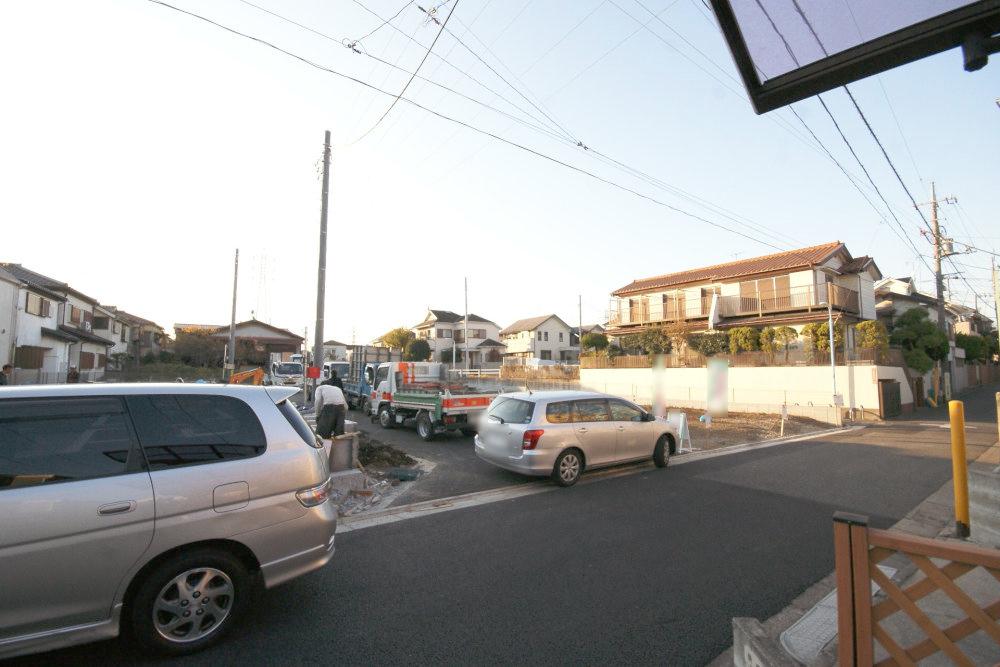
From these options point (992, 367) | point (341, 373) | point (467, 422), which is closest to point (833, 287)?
point (467, 422)

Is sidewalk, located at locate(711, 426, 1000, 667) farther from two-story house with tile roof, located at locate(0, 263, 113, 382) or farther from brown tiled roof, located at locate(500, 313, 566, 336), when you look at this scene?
brown tiled roof, located at locate(500, 313, 566, 336)

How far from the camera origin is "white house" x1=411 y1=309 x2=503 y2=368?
59194 millimetres

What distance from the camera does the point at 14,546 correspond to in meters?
2.62

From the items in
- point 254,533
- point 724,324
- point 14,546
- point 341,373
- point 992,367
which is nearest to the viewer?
point 14,546

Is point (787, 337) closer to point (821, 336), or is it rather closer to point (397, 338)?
point (821, 336)

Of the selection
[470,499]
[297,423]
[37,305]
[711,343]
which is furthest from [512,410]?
[37,305]

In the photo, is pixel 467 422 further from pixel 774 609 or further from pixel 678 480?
pixel 774 609

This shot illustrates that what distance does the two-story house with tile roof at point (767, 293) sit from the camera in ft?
83.1

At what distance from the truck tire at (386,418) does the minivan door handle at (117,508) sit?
485 inches

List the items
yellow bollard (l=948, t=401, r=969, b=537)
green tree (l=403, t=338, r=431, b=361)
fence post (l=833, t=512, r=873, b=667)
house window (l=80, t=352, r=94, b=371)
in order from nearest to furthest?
fence post (l=833, t=512, r=873, b=667) → yellow bollard (l=948, t=401, r=969, b=537) → house window (l=80, t=352, r=94, b=371) → green tree (l=403, t=338, r=431, b=361)

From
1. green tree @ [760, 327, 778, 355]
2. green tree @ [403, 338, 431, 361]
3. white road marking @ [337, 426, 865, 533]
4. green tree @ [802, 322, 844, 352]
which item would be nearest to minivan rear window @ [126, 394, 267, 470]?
white road marking @ [337, 426, 865, 533]

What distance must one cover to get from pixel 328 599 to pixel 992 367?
2257 inches

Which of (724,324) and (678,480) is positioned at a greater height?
(724,324)

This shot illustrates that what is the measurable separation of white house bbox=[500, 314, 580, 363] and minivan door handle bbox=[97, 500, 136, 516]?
52.4m
